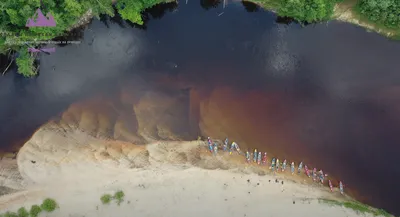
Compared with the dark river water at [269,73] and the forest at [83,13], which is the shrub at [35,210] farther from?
the forest at [83,13]

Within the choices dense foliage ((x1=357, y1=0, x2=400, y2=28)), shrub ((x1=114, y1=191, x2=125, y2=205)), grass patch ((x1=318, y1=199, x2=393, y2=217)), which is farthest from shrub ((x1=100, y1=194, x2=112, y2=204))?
dense foliage ((x1=357, y1=0, x2=400, y2=28))

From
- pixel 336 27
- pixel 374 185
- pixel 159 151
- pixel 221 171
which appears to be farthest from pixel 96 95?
pixel 374 185

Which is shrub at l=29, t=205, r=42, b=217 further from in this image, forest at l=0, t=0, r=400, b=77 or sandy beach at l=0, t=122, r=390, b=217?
forest at l=0, t=0, r=400, b=77

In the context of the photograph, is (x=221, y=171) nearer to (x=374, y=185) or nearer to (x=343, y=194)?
(x=343, y=194)

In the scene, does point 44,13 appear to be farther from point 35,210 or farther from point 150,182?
point 150,182

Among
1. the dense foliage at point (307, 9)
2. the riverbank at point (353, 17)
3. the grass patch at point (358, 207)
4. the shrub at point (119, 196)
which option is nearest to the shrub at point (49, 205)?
the shrub at point (119, 196)

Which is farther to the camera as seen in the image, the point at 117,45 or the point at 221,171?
the point at 117,45

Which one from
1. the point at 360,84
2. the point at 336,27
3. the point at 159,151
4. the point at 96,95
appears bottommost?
the point at 159,151
